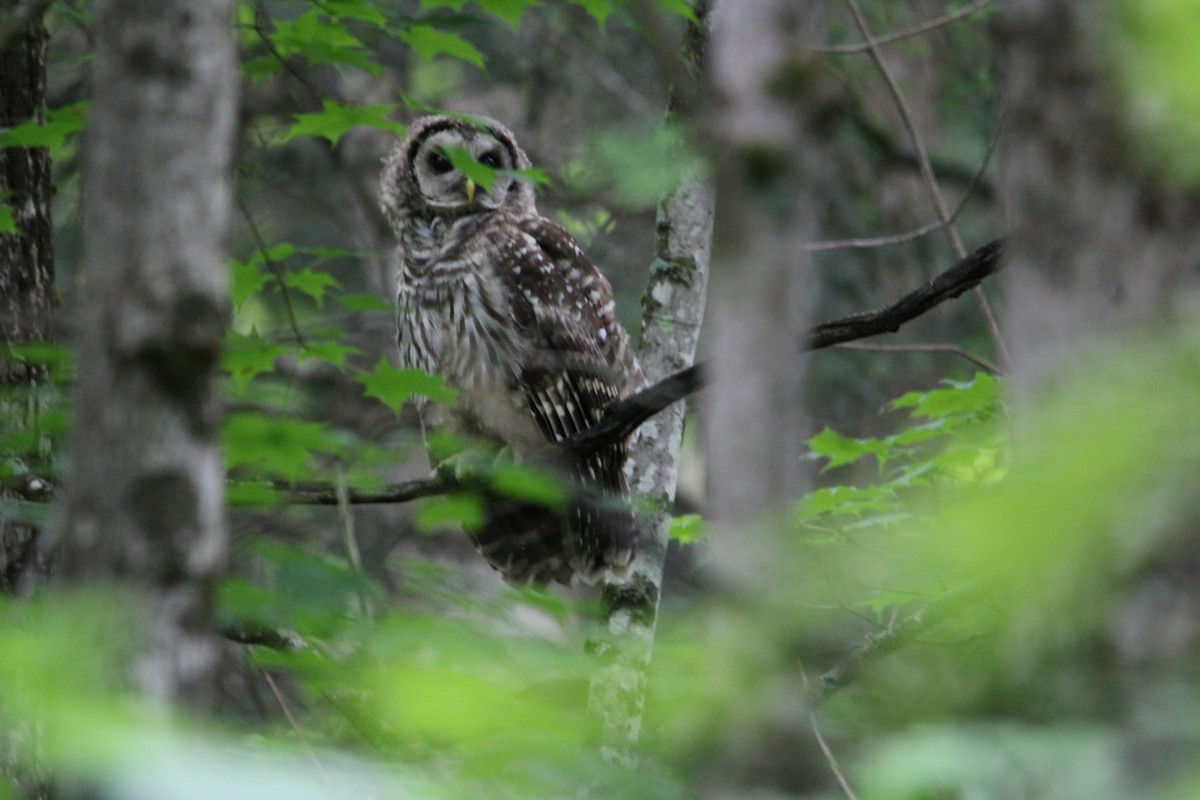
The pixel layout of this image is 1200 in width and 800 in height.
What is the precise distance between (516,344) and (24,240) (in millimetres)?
2098

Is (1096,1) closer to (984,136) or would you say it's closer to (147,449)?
(147,449)

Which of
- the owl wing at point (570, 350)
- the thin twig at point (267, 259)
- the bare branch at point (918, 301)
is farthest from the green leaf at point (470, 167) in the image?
the owl wing at point (570, 350)

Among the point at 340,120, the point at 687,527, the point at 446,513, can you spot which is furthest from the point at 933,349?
the point at 446,513

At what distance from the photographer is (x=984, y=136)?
8.38 metres

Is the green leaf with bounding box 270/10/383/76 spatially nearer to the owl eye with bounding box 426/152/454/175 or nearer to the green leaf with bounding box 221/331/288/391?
the green leaf with bounding box 221/331/288/391

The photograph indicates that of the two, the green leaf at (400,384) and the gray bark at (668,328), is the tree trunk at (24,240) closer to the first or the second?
the green leaf at (400,384)

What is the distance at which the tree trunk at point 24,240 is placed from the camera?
13.3 ft

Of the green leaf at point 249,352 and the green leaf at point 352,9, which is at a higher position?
the green leaf at point 352,9

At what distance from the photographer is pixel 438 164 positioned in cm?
637

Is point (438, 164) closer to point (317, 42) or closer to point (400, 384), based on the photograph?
point (317, 42)

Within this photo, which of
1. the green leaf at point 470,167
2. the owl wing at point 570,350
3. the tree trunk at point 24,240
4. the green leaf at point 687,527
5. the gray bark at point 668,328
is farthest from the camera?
the owl wing at point 570,350

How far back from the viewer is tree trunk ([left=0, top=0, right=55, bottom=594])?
406 cm

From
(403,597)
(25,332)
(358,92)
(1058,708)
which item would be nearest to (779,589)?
(1058,708)

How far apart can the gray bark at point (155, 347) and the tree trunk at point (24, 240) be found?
236 cm
